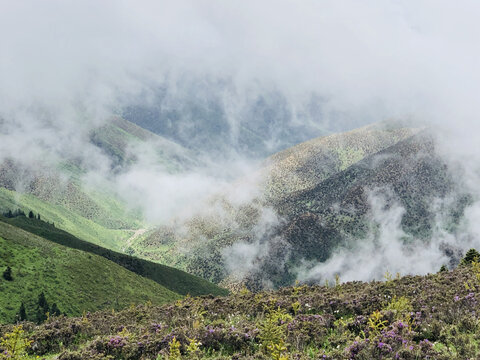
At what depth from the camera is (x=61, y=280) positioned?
11750 cm

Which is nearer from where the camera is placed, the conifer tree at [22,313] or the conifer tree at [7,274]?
Result: the conifer tree at [22,313]

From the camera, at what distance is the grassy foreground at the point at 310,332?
12.9 metres

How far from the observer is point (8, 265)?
355 ft

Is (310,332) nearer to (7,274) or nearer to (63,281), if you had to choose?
(7,274)

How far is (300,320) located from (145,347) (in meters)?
7.06

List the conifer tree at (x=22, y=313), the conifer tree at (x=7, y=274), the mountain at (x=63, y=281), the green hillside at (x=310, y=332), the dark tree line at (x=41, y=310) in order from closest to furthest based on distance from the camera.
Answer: the green hillside at (x=310, y=332), the conifer tree at (x=22, y=313), the dark tree line at (x=41, y=310), the mountain at (x=63, y=281), the conifer tree at (x=7, y=274)

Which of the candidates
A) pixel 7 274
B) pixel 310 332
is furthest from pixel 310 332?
pixel 7 274

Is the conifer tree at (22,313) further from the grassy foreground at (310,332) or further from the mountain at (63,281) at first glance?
the grassy foreground at (310,332)

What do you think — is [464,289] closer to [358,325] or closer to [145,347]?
[358,325]

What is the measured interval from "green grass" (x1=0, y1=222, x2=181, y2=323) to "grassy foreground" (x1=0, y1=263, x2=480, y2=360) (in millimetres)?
85389

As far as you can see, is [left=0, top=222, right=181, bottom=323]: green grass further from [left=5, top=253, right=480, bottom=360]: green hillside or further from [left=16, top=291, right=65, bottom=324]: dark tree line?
[left=5, top=253, right=480, bottom=360]: green hillside

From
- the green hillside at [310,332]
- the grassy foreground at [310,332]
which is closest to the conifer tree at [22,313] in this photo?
the grassy foreground at [310,332]

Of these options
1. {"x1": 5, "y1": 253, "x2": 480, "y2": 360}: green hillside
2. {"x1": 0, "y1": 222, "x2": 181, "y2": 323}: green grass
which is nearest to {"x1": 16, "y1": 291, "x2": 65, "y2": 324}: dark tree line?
{"x1": 0, "y1": 222, "x2": 181, "y2": 323}: green grass

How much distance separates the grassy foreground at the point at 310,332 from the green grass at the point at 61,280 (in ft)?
280
